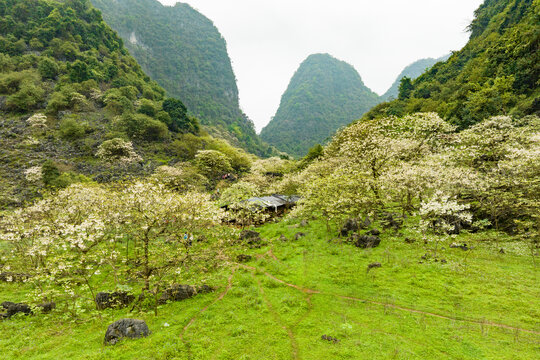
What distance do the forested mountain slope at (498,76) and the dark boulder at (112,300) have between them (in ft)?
180

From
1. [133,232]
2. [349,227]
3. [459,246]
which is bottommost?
[459,246]

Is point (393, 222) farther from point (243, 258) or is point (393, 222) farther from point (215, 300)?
point (215, 300)

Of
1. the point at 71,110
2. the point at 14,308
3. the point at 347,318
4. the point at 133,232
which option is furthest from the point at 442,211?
the point at 71,110

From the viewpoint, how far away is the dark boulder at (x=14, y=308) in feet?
56.4

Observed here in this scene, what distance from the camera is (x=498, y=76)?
46.0m

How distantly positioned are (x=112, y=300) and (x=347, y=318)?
Result: 1738cm

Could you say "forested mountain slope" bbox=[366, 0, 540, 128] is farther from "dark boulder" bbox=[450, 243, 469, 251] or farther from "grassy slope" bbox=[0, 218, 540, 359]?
"grassy slope" bbox=[0, 218, 540, 359]

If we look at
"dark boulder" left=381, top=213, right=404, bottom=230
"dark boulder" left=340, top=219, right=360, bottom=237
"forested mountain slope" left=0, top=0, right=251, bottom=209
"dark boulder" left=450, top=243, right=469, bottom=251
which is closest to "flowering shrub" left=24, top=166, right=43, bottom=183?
"forested mountain slope" left=0, top=0, right=251, bottom=209

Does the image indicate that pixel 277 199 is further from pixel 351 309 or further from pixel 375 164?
pixel 351 309

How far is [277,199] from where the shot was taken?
177 feet

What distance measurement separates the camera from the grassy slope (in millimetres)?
12102

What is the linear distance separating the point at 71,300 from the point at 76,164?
56803 mm

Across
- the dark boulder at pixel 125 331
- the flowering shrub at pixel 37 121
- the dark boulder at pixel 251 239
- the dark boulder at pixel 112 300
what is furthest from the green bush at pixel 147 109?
the dark boulder at pixel 125 331

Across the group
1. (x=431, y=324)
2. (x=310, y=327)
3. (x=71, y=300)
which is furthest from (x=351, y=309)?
(x=71, y=300)
